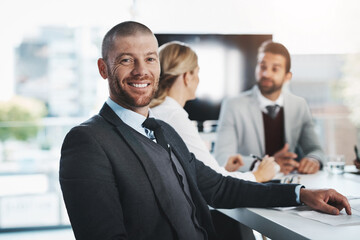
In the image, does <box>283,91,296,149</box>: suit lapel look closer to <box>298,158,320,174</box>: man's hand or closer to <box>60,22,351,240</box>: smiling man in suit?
<box>298,158,320,174</box>: man's hand

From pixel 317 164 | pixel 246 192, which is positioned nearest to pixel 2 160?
pixel 317 164

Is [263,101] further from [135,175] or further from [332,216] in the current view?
[135,175]

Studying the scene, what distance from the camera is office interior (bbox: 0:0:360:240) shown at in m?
4.50

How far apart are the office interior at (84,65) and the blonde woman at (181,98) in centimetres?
169

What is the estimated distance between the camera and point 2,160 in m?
5.03

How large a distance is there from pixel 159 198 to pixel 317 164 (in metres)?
1.45

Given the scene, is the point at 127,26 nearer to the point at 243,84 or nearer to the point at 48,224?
the point at 243,84

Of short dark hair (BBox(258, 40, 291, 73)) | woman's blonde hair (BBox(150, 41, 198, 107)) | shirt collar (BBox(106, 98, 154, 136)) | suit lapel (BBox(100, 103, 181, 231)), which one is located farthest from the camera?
short dark hair (BBox(258, 40, 291, 73))

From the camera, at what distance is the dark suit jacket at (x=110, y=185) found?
1193 millimetres

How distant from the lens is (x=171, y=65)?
2.27 m

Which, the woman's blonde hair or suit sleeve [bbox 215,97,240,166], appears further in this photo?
suit sleeve [bbox 215,97,240,166]

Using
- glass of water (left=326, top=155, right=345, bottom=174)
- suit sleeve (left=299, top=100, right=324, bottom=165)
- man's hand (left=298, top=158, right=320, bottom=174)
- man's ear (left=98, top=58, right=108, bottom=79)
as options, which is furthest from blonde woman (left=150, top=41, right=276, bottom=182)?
suit sleeve (left=299, top=100, right=324, bottom=165)

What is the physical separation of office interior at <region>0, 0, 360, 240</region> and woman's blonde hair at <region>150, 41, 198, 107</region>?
1.72 m

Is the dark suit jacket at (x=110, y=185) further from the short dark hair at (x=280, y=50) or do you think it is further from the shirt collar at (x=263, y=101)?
the short dark hair at (x=280, y=50)
